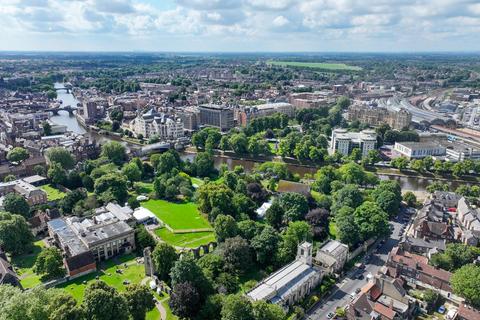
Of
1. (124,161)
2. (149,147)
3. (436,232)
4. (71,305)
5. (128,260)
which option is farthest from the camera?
(149,147)

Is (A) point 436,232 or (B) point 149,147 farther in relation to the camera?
(B) point 149,147

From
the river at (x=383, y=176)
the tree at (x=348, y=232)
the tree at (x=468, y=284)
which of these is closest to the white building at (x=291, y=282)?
the tree at (x=348, y=232)

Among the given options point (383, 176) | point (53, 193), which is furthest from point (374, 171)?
point (53, 193)

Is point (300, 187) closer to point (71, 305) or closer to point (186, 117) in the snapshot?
point (71, 305)

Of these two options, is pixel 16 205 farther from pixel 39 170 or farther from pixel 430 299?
pixel 430 299

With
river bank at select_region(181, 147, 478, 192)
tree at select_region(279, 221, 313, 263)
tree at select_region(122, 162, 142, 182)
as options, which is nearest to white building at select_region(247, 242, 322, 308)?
tree at select_region(279, 221, 313, 263)

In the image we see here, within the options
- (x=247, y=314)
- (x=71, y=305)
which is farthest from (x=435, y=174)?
(x=71, y=305)
